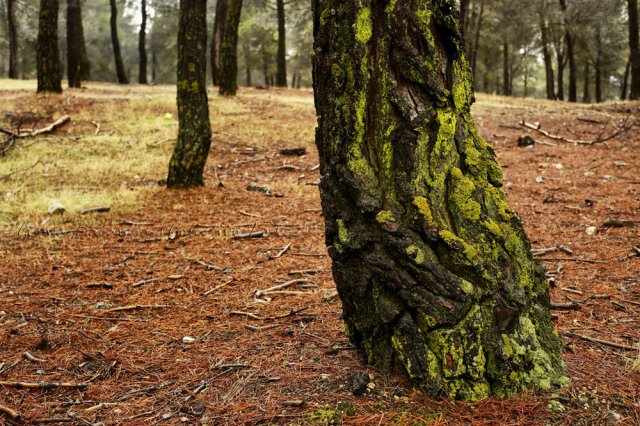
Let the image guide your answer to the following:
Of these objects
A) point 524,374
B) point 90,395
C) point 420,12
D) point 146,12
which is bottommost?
point 90,395

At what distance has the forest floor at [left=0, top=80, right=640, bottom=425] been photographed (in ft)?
8.25

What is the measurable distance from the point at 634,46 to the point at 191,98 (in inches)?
628

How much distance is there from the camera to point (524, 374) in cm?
252

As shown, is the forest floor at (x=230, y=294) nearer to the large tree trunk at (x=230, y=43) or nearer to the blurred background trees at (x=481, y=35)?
the large tree trunk at (x=230, y=43)

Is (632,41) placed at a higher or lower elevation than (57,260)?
higher

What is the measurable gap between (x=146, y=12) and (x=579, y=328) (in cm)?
2988

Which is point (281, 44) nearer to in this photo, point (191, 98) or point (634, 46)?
point (634, 46)

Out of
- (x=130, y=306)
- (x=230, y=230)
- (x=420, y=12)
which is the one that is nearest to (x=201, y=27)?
(x=230, y=230)

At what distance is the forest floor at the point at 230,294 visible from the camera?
8.25 ft

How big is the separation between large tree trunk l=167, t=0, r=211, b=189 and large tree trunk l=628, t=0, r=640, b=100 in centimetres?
1472

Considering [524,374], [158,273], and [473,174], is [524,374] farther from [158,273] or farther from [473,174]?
[158,273]

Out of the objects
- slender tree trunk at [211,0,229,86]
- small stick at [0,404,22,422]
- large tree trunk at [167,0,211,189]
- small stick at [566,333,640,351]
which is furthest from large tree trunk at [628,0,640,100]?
small stick at [0,404,22,422]

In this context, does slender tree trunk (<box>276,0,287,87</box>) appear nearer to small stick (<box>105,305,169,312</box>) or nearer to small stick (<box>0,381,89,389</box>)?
small stick (<box>105,305,169,312</box>)

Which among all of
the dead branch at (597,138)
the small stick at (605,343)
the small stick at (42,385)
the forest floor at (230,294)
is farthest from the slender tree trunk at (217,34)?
the small stick at (605,343)
